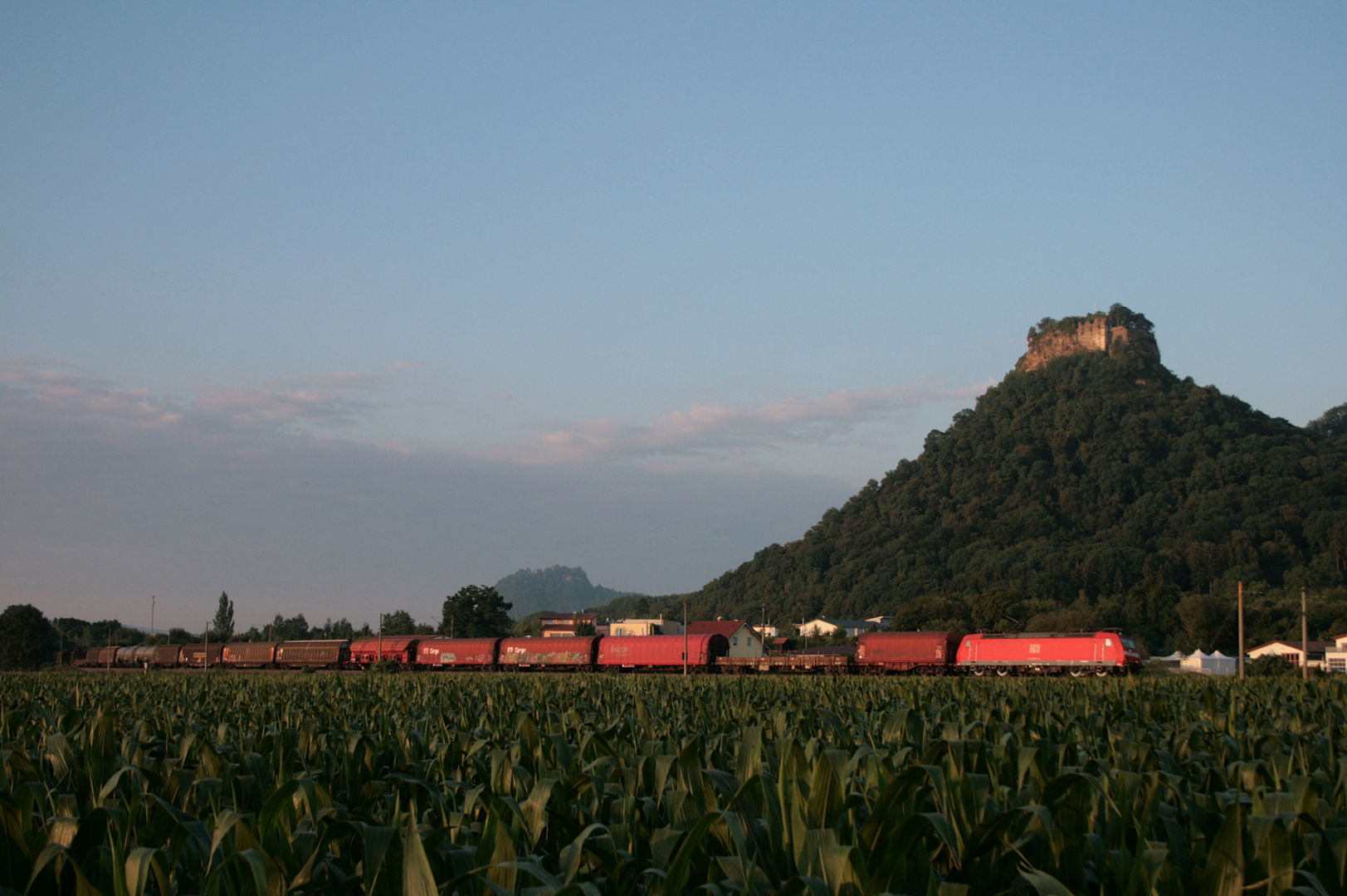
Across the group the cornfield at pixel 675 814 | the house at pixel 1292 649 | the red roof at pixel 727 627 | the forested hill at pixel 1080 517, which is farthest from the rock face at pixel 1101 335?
the cornfield at pixel 675 814

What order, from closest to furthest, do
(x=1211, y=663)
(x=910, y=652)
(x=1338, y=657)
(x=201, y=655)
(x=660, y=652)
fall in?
(x=910, y=652) → (x=660, y=652) → (x=1338, y=657) → (x=201, y=655) → (x=1211, y=663)

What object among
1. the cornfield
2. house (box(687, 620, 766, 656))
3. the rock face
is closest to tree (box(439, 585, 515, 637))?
house (box(687, 620, 766, 656))

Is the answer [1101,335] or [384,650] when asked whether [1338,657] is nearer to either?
[384,650]

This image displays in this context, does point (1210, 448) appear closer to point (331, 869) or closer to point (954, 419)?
point (954, 419)

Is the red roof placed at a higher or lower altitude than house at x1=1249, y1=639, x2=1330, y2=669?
higher

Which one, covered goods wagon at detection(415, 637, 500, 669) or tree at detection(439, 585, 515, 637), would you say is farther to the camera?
tree at detection(439, 585, 515, 637)

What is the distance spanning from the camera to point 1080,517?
14988 cm

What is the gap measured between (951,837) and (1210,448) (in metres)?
169

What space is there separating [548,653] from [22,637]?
6776cm

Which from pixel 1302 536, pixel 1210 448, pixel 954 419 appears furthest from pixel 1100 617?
pixel 954 419

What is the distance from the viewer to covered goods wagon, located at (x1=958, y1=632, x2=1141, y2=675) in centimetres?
4594

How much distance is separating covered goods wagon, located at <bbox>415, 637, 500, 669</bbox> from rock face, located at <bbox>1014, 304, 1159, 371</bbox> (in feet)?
516

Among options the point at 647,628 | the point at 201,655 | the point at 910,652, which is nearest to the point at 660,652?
the point at 910,652

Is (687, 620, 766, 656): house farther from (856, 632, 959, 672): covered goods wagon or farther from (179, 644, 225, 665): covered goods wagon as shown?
(179, 644, 225, 665): covered goods wagon
